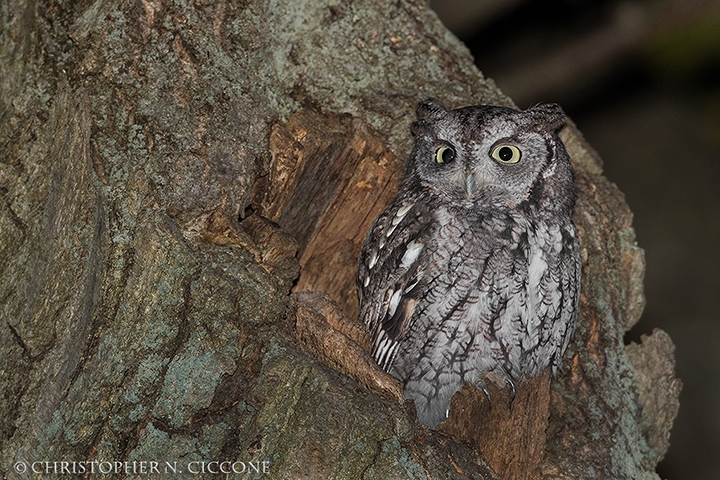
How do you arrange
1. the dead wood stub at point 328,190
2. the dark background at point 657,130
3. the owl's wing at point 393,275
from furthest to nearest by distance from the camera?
1. the dark background at point 657,130
2. the owl's wing at point 393,275
3. the dead wood stub at point 328,190

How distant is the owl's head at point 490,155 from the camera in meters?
2.91

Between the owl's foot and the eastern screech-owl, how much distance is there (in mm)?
491

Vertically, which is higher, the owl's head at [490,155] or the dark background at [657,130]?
the dark background at [657,130]

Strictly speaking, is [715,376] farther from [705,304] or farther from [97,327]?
[97,327]

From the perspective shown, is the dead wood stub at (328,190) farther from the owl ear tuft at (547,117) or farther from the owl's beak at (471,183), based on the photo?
the owl ear tuft at (547,117)

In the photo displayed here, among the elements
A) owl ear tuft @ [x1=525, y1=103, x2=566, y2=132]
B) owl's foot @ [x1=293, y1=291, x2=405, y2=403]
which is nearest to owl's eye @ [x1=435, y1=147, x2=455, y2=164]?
owl ear tuft @ [x1=525, y1=103, x2=566, y2=132]

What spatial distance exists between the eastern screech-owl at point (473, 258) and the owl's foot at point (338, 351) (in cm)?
49

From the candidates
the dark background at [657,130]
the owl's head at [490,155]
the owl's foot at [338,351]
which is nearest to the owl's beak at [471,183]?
the owl's head at [490,155]

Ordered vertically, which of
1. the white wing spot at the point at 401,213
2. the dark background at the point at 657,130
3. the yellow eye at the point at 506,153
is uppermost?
the dark background at the point at 657,130

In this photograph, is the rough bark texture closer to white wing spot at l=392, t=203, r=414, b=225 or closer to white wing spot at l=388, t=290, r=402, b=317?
white wing spot at l=392, t=203, r=414, b=225

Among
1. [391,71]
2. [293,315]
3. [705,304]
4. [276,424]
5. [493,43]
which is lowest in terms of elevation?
[276,424]

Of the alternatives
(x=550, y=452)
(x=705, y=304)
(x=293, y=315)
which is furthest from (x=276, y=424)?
Answer: (x=705, y=304)

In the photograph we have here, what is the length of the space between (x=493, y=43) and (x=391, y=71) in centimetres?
239

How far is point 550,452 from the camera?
8.81 feet
